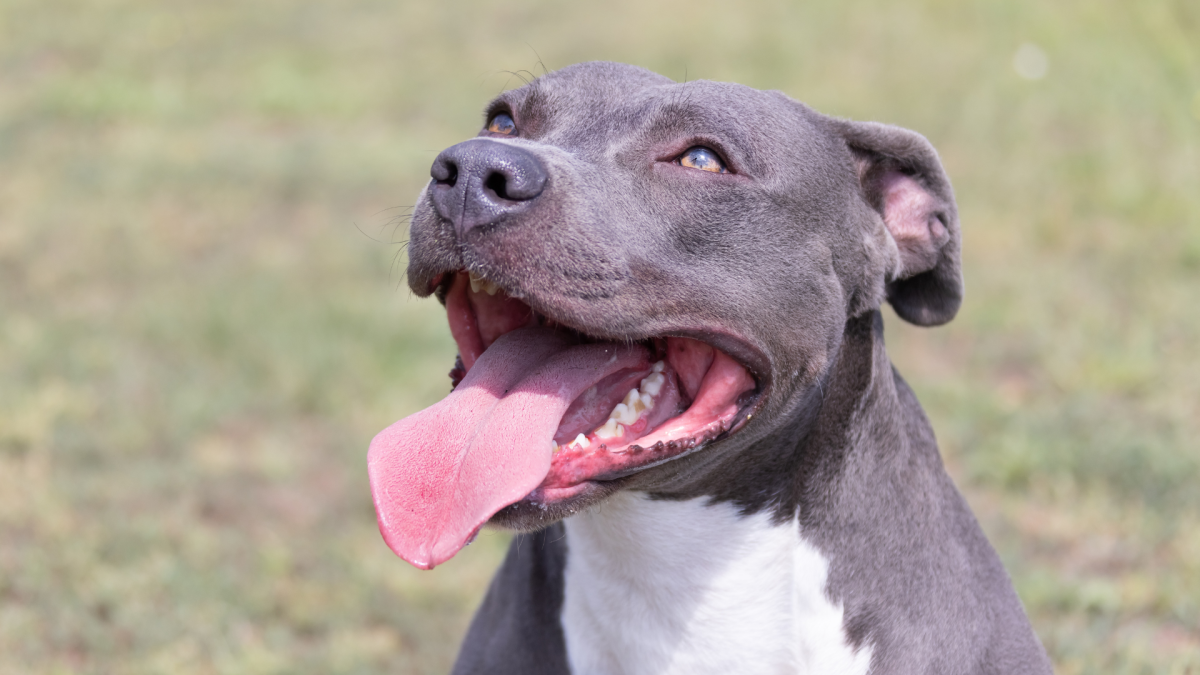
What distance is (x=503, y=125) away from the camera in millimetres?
2979

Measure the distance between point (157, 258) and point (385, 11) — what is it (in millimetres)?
6416

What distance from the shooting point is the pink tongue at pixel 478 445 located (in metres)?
2.29

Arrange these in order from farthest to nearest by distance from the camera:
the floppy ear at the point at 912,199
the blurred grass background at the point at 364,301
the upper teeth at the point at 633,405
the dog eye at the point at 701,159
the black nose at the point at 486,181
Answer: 1. the blurred grass background at the point at 364,301
2. the floppy ear at the point at 912,199
3. the dog eye at the point at 701,159
4. the upper teeth at the point at 633,405
5. the black nose at the point at 486,181

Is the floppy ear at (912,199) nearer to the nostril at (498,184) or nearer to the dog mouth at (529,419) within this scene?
the dog mouth at (529,419)

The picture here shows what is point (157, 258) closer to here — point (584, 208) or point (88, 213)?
point (88, 213)

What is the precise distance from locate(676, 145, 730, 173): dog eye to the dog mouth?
0.39 meters

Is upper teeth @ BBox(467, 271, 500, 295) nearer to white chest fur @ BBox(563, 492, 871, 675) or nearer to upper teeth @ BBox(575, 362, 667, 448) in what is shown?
upper teeth @ BBox(575, 362, 667, 448)

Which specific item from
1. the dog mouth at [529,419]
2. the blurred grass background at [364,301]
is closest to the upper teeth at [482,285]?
the dog mouth at [529,419]

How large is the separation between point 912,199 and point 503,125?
3.45 feet

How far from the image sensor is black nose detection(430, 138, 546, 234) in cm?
227

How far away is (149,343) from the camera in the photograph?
6820 mm

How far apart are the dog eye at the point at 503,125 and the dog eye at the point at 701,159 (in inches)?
20.8

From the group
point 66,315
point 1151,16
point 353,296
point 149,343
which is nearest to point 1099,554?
point 353,296

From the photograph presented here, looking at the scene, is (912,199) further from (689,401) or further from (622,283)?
(622,283)
